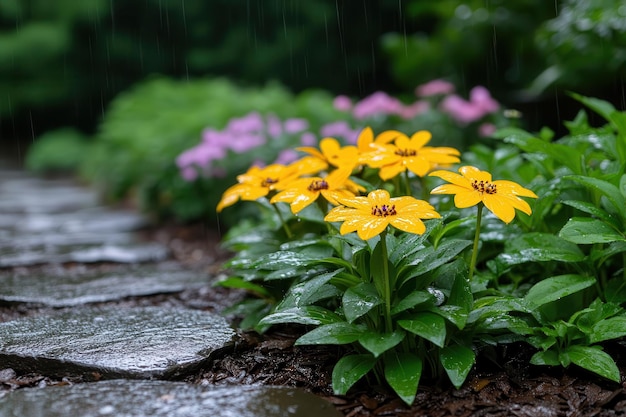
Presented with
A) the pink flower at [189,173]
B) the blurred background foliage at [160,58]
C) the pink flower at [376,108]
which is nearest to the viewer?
the pink flower at [189,173]

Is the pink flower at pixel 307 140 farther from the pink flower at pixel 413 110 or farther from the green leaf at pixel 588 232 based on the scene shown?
the green leaf at pixel 588 232

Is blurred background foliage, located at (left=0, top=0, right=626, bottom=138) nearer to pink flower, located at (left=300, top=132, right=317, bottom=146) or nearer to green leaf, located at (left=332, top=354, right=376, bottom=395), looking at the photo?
pink flower, located at (left=300, top=132, right=317, bottom=146)

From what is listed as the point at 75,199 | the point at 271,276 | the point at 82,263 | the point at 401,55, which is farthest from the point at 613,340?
the point at 75,199

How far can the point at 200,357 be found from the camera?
62.2 inches

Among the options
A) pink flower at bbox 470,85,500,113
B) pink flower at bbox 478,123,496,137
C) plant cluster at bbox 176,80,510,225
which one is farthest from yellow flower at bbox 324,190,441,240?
pink flower at bbox 470,85,500,113

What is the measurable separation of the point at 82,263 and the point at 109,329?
4.83ft

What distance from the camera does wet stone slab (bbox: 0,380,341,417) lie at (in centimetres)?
126

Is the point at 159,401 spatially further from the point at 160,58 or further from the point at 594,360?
the point at 160,58

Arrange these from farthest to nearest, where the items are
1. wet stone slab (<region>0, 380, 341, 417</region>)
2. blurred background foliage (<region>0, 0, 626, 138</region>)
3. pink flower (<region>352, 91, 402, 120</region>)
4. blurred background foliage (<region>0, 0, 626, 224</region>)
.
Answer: blurred background foliage (<region>0, 0, 626, 138</region>) < blurred background foliage (<region>0, 0, 626, 224</region>) < pink flower (<region>352, 91, 402, 120</region>) < wet stone slab (<region>0, 380, 341, 417</region>)

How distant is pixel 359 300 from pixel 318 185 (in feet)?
1.28

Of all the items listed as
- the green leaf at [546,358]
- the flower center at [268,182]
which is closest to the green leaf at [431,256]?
the green leaf at [546,358]

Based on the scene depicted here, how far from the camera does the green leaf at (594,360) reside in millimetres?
1432

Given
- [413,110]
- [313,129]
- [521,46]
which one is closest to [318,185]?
[313,129]

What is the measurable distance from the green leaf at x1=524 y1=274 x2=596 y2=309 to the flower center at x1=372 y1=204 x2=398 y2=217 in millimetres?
437
